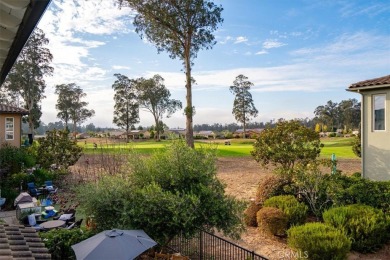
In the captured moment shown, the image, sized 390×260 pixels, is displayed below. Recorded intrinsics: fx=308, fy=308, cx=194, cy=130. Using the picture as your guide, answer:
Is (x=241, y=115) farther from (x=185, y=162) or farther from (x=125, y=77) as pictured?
(x=185, y=162)

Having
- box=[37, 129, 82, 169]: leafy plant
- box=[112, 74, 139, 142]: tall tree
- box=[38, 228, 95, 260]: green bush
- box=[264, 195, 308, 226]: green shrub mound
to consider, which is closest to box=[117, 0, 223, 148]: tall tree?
box=[37, 129, 82, 169]: leafy plant

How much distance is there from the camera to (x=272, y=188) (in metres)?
12.6

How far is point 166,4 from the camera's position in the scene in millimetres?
26562

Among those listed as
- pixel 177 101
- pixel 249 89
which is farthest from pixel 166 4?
pixel 177 101

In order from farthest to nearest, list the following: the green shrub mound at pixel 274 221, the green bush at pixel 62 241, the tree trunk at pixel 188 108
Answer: the tree trunk at pixel 188 108, the green shrub mound at pixel 274 221, the green bush at pixel 62 241

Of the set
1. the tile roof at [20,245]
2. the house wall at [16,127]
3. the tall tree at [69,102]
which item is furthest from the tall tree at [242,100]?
the tile roof at [20,245]

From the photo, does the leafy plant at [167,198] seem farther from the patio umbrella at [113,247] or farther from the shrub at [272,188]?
the shrub at [272,188]

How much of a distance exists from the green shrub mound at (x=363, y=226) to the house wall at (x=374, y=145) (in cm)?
504

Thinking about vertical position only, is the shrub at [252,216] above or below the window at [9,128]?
below

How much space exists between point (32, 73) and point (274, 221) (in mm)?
43123

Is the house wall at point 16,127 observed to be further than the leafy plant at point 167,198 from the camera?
Yes

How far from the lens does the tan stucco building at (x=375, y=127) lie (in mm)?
13727

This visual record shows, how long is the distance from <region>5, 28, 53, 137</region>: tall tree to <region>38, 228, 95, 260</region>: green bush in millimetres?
36770

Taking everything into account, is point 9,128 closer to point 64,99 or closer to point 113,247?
point 113,247
